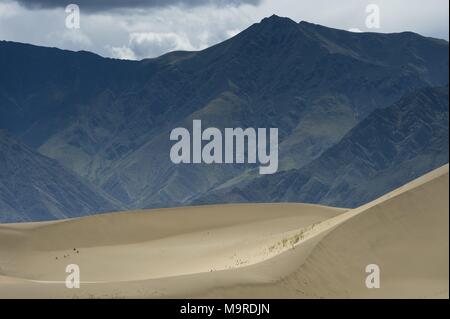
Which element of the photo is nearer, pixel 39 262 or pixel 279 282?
pixel 279 282

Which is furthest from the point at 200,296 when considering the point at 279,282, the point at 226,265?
the point at 226,265

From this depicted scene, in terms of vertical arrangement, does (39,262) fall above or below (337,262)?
above

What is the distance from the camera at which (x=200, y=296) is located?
30.3 m

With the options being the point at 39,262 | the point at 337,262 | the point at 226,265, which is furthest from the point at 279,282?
the point at 39,262

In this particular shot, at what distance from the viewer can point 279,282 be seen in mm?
31141

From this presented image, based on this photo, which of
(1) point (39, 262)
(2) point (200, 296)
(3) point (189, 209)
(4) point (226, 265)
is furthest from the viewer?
(3) point (189, 209)
